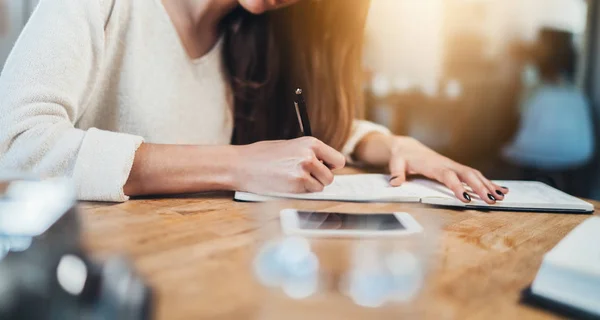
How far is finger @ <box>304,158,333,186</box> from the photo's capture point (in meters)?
0.56

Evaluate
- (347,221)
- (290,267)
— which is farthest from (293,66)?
(290,267)

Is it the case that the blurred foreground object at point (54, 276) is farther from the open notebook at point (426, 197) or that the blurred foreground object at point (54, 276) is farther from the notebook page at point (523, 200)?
the notebook page at point (523, 200)

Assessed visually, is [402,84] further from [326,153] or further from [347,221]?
[347,221]

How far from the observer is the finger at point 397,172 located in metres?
0.65

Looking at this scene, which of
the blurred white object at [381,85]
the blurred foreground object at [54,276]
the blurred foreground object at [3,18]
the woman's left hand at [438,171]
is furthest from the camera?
the blurred white object at [381,85]

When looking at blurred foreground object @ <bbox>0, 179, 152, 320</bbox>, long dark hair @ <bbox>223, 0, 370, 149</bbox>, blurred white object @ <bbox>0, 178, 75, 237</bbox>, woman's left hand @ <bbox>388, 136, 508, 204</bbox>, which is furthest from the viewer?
long dark hair @ <bbox>223, 0, 370, 149</bbox>

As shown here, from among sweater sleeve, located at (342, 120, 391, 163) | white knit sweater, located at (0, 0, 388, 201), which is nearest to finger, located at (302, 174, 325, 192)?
Result: white knit sweater, located at (0, 0, 388, 201)

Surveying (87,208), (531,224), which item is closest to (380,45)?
(531,224)

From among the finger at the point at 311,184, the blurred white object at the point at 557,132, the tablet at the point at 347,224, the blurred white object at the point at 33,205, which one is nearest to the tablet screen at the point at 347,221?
the tablet at the point at 347,224

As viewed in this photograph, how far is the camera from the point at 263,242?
373 millimetres

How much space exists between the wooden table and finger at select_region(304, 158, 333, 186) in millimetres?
45

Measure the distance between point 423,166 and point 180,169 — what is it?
0.40 metres

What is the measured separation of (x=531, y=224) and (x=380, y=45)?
0.84 meters

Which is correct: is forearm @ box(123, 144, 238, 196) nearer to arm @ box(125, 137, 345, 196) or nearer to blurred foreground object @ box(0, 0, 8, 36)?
arm @ box(125, 137, 345, 196)
